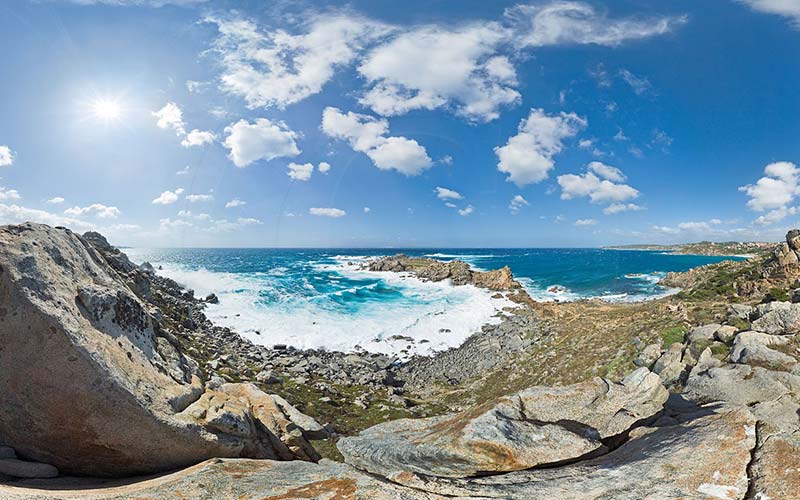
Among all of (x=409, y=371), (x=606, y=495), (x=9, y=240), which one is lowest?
(x=409, y=371)

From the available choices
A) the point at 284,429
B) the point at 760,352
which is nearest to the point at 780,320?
the point at 760,352

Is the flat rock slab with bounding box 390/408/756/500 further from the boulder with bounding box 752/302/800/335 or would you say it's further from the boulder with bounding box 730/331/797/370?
the boulder with bounding box 752/302/800/335

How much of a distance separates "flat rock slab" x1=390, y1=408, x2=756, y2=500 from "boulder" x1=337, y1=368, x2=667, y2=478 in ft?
3.58

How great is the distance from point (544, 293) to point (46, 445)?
7711cm

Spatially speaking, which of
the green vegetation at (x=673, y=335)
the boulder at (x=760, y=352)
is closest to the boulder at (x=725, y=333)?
the boulder at (x=760, y=352)

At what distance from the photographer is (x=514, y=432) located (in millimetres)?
9438

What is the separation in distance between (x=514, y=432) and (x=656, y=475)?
3528 mm

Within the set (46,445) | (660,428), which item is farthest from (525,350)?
(46,445)

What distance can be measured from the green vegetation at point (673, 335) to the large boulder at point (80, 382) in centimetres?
2382

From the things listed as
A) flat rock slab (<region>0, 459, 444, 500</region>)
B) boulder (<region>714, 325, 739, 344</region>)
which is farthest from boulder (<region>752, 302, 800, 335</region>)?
flat rock slab (<region>0, 459, 444, 500</region>)

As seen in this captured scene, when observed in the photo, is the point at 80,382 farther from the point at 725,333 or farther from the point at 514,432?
the point at 725,333

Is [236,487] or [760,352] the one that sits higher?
[760,352]

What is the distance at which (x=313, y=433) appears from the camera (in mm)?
14352

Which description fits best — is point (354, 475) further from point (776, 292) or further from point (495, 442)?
point (776, 292)
